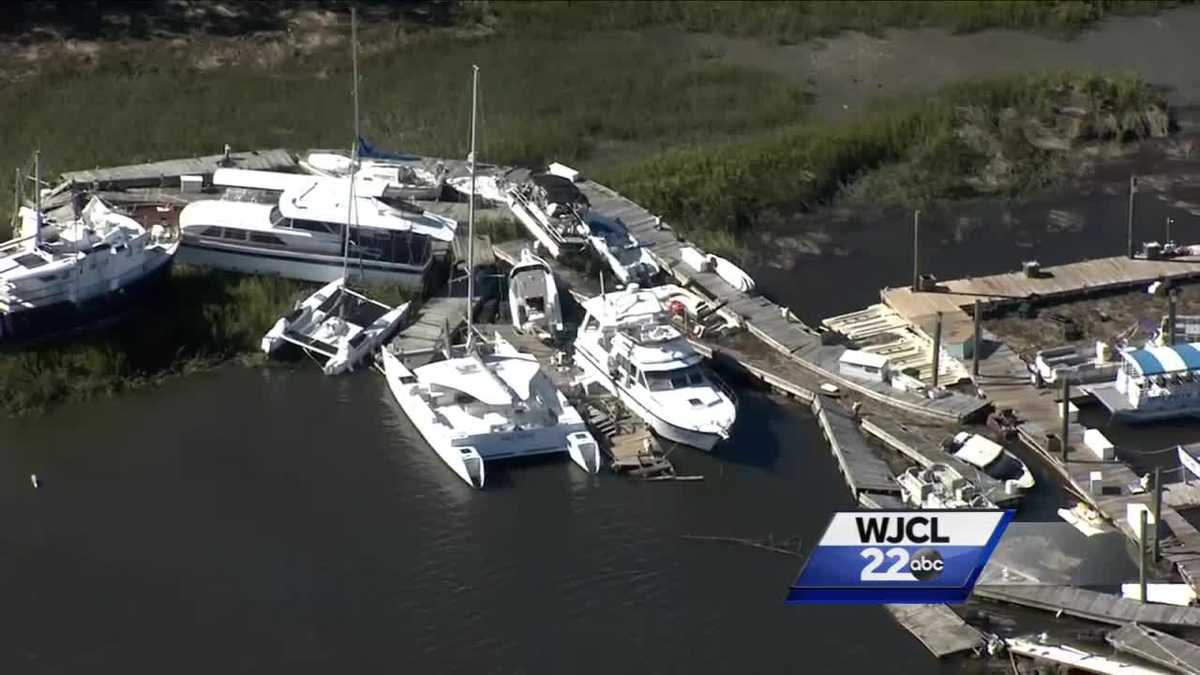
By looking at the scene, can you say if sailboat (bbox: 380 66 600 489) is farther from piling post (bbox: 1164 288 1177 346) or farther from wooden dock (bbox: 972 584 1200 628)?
piling post (bbox: 1164 288 1177 346)

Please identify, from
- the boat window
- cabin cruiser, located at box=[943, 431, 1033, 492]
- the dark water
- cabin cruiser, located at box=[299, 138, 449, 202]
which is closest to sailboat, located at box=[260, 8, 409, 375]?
the dark water

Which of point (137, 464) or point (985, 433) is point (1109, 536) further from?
point (137, 464)

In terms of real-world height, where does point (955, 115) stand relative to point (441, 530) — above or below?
above

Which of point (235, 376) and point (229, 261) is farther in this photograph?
point (229, 261)

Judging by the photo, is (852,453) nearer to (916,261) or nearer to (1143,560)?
(1143,560)

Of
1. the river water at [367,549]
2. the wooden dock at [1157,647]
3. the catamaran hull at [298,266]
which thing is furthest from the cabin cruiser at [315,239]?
the wooden dock at [1157,647]

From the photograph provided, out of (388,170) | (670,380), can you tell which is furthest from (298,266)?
(670,380)

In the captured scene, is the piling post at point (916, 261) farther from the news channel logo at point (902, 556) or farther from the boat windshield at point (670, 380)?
the news channel logo at point (902, 556)

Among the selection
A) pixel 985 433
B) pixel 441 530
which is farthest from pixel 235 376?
pixel 985 433
